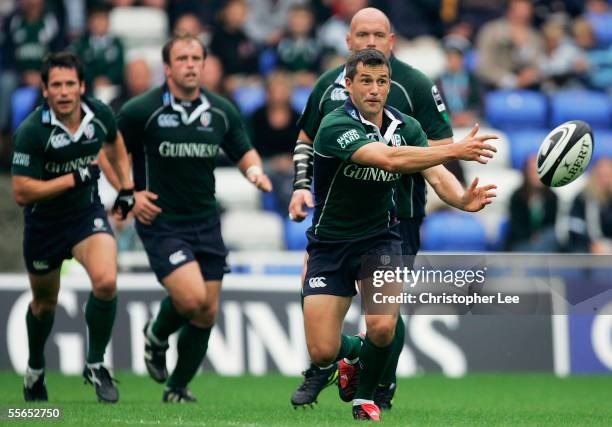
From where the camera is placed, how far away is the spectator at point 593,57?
61.7 ft

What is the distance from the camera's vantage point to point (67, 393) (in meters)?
11.8

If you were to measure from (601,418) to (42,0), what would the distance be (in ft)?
35.5

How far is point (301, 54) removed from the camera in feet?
57.9

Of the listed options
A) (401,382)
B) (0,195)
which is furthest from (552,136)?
(0,195)

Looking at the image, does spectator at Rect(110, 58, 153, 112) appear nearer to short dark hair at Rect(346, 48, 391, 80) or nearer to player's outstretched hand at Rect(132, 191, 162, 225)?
player's outstretched hand at Rect(132, 191, 162, 225)

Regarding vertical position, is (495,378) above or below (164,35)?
below

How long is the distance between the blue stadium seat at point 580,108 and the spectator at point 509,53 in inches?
17.8

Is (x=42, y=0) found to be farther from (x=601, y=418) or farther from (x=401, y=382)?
(x=601, y=418)

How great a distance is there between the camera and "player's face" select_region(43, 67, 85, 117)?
34.1 feet

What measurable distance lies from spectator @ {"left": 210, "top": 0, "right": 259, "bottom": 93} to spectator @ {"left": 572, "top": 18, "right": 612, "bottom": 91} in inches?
177

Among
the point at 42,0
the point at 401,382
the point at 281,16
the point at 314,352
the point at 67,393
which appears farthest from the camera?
the point at 281,16

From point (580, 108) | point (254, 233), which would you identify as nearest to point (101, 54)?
point (254, 233)

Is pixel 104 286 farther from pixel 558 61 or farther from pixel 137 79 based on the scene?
pixel 558 61

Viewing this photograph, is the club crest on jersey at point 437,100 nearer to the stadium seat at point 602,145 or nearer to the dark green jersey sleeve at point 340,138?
the dark green jersey sleeve at point 340,138
